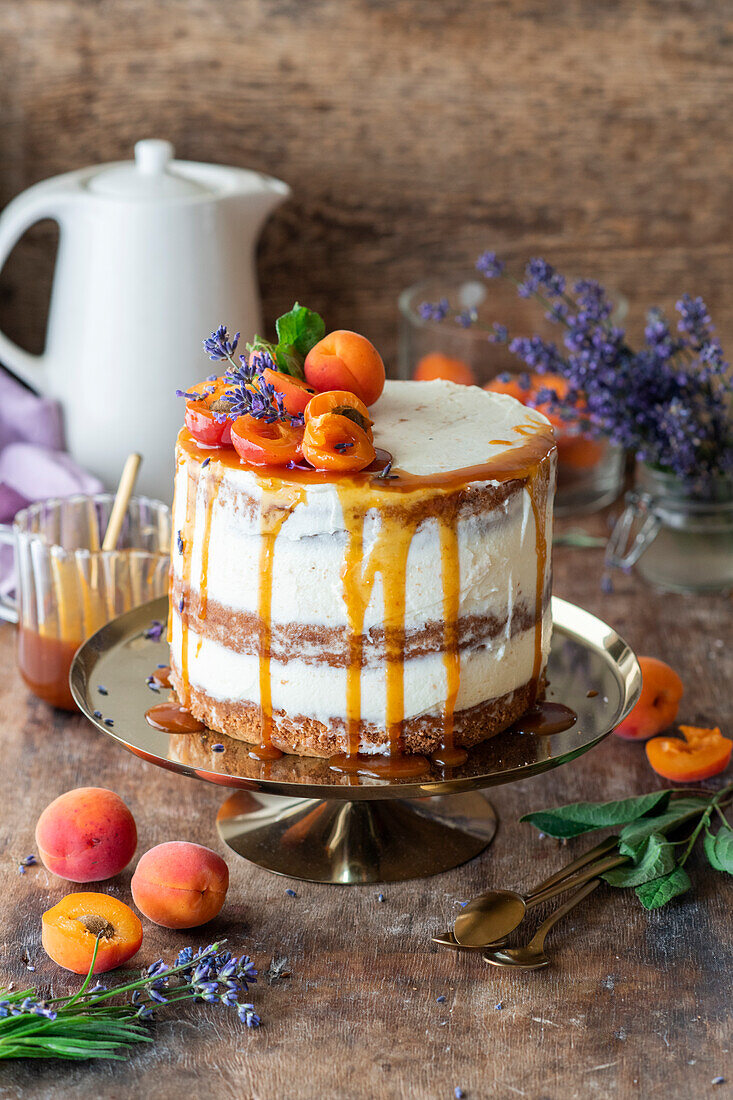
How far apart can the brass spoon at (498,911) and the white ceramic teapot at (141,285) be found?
0.92m

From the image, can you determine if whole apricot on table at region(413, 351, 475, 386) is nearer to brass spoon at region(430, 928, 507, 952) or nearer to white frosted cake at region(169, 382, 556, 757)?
white frosted cake at region(169, 382, 556, 757)

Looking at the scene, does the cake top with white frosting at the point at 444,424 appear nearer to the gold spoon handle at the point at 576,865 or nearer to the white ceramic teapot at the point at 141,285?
the gold spoon handle at the point at 576,865

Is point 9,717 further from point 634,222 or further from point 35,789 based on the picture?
point 634,222

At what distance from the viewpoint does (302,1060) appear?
34.3 inches

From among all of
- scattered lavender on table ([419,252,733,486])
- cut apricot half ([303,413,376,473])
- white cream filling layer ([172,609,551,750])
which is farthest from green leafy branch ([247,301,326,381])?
scattered lavender on table ([419,252,733,486])

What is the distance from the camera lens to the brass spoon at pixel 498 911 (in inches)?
38.9

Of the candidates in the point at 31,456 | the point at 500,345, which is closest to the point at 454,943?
the point at 31,456

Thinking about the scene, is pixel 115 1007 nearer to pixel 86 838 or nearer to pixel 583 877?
pixel 86 838

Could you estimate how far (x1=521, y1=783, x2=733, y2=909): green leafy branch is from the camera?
105 centimetres

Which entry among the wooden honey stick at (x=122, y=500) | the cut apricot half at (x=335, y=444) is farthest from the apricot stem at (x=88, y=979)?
the wooden honey stick at (x=122, y=500)

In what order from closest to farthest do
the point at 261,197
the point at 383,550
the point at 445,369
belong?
the point at 383,550 < the point at 261,197 < the point at 445,369

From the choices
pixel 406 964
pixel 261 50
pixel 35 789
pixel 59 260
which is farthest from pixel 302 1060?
pixel 261 50

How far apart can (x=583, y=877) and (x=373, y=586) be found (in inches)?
13.1

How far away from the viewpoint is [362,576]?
3.13ft
